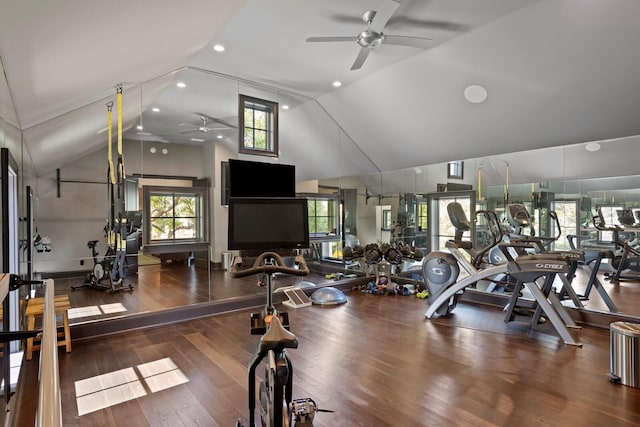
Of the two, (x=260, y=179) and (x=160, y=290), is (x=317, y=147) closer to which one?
(x=260, y=179)

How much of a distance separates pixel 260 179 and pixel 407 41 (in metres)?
2.62

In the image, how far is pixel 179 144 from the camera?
454 cm

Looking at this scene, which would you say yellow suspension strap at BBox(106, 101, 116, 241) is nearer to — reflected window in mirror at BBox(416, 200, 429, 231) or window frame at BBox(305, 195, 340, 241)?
window frame at BBox(305, 195, 340, 241)

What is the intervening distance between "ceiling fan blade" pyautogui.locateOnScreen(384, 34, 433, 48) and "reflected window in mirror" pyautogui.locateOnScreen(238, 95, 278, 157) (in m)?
2.17

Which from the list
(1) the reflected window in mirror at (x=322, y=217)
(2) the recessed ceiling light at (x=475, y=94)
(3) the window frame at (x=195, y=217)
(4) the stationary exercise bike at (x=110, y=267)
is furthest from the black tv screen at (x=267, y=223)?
(2) the recessed ceiling light at (x=475, y=94)

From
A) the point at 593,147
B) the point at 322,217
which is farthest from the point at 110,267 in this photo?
the point at 593,147

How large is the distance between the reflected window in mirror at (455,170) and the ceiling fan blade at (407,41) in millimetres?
1952

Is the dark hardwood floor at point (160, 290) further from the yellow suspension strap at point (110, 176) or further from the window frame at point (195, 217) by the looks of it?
the yellow suspension strap at point (110, 176)

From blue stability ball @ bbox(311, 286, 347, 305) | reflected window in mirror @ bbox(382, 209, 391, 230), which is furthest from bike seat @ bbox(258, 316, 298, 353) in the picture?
reflected window in mirror @ bbox(382, 209, 391, 230)

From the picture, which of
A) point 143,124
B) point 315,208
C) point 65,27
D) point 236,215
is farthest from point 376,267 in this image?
point 65,27

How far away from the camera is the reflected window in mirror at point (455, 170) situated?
17.8 feet

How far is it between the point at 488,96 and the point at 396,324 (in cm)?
321

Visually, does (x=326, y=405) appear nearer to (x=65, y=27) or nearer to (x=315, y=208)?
(x=65, y=27)

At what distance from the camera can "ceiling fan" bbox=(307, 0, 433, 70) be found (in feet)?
10.7
